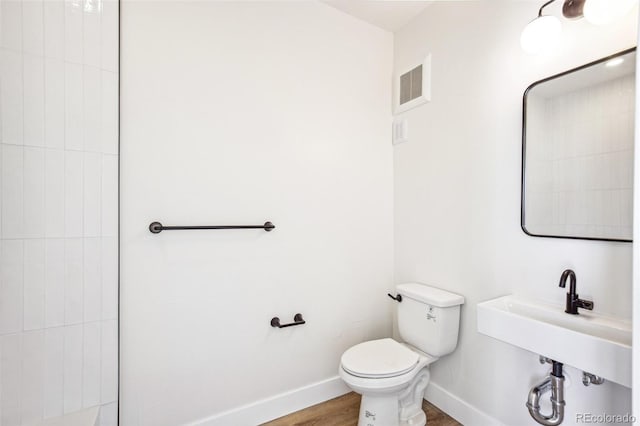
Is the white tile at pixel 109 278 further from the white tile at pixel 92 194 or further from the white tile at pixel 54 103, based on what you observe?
the white tile at pixel 54 103

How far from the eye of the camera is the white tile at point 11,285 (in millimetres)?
1149

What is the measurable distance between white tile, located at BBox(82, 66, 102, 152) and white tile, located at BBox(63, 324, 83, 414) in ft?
2.53

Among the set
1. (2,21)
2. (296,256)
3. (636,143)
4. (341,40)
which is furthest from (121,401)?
(341,40)

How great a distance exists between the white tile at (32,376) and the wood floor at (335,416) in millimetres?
1016

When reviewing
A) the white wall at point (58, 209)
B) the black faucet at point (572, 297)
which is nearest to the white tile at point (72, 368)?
the white wall at point (58, 209)

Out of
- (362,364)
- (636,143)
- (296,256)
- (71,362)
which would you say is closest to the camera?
(636,143)

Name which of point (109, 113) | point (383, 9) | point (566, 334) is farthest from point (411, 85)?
point (109, 113)

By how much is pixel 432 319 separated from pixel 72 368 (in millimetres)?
1667

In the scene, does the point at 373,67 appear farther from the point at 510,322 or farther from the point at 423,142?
the point at 510,322

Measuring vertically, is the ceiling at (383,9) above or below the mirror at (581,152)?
above

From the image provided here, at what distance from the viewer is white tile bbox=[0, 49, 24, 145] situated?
3.75 feet

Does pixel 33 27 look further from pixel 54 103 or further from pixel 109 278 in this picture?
pixel 109 278

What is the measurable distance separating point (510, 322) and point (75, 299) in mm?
1750

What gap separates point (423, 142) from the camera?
6.21ft
